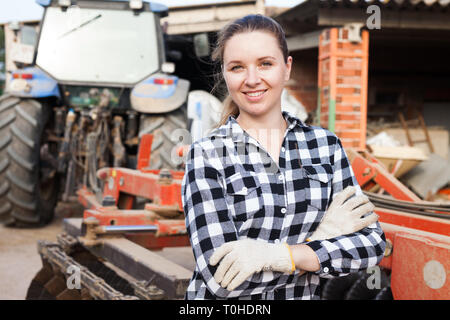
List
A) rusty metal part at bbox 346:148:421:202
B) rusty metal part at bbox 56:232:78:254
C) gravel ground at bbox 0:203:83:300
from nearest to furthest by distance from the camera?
rusty metal part at bbox 346:148:421:202 → rusty metal part at bbox 56:232:78:254 → gravel ground at bbox 0:203:83:300

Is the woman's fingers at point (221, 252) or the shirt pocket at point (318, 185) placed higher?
the shirt pocket at point (318, 185)

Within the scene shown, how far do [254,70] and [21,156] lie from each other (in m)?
4.40

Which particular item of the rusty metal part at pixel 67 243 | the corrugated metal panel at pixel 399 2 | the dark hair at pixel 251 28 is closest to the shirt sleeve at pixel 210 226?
the dark hair at pixel 251 28

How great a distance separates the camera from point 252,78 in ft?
4.43

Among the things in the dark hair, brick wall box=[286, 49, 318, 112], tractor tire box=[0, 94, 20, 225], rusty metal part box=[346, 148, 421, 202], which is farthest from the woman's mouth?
brick wall box=[286, 49, 318, 112]

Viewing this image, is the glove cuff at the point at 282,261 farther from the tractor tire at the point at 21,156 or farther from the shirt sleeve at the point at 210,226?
the tractor tire at the point at 21,156

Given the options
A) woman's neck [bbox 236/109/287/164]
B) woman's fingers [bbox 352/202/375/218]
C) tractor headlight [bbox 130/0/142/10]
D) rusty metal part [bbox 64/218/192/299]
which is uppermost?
tractor headlight [bbox 130/0/142/10]

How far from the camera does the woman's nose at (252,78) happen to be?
135cm

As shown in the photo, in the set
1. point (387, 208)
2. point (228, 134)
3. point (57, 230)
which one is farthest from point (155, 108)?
point (228, 134)

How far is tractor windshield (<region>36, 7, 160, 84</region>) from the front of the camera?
18.7 feet

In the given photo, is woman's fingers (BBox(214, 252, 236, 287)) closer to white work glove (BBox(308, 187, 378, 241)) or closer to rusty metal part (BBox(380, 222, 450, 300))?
white work glove (BBox(308, 187, 378, 241))

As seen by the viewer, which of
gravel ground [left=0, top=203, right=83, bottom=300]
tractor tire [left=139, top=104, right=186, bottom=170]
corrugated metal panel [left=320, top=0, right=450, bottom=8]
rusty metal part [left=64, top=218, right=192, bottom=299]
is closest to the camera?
rusty metal part [left=64, top=218, right=192, bottom=299]

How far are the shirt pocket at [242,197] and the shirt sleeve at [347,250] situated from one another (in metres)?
0.17

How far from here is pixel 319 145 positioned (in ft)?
4.75
